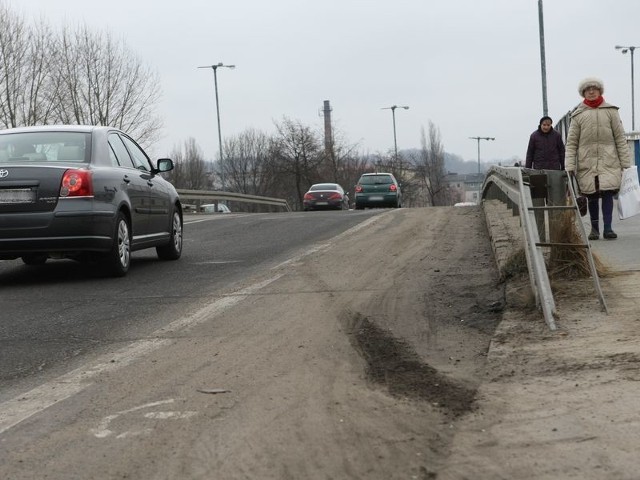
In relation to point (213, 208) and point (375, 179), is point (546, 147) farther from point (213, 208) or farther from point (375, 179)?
point (213, 208)

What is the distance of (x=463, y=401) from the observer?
420 centimetres

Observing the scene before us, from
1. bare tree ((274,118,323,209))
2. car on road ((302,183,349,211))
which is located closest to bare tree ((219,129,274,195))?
bare tree ((274,118,323,209))

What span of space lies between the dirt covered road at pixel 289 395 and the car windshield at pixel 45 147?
249 centimetres

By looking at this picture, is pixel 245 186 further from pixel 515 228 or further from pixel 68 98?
pixel 515 228

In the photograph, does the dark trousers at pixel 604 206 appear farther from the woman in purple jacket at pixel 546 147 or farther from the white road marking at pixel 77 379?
the white road marking at pixel 77 379

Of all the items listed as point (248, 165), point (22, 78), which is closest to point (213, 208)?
point (22, 78)

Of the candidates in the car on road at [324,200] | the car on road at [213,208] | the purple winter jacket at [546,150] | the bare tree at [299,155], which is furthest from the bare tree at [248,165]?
the purple winter jacket at [546,150]

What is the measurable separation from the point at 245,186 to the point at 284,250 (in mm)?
69459

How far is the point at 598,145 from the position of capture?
32.3ft

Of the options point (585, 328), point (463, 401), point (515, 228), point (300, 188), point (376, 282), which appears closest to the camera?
point (463, 401)

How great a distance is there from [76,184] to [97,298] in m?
1.31

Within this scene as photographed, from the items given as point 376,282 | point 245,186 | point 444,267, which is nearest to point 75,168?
point 376,282

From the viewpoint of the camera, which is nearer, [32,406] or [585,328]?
[32,406]

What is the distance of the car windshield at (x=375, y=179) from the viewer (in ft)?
114
